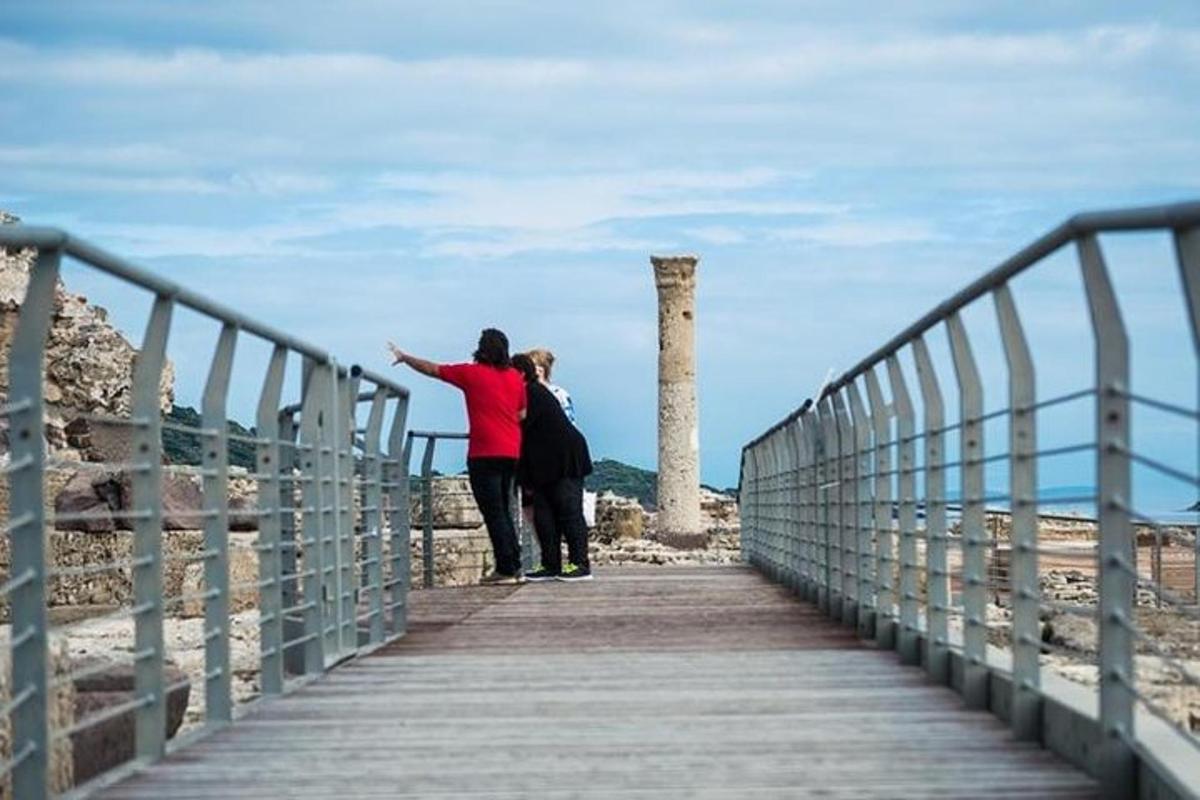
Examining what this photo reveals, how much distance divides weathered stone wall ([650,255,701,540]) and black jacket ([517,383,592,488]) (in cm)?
4285

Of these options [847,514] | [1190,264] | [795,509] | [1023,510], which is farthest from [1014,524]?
[795,509]

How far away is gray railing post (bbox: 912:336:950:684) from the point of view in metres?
8.63

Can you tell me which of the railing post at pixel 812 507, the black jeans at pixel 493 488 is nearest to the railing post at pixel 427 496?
the black jeans at pixel 493 488

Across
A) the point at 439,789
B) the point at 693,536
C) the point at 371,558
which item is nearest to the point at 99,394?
the point at 371,558

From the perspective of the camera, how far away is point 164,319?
6.82 metres

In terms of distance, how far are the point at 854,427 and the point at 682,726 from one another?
4298mm

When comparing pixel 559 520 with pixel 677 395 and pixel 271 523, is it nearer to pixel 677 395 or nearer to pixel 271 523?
pixel 271 523

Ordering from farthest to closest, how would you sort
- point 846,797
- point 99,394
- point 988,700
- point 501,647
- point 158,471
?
point 99,394 → point 501,647 → point 988,700 → point 158,471 → point 846,797

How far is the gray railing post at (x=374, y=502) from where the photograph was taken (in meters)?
11.2

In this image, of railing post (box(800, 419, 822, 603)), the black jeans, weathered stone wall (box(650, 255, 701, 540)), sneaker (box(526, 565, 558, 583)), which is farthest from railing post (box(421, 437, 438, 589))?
weathered stone wall (box(650, 255, 701, 540))

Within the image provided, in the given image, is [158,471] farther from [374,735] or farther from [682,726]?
[682,726]

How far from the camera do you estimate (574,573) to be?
18.1 meters

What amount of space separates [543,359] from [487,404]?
2.25 m

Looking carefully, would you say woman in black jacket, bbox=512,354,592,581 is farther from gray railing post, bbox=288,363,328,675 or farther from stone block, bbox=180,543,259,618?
gray railing post, bbox=288,363,328,675
